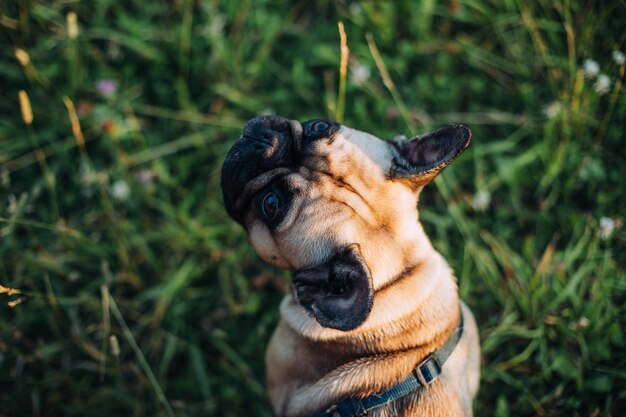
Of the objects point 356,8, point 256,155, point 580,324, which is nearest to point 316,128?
point 256,155

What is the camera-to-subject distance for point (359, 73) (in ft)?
14.3

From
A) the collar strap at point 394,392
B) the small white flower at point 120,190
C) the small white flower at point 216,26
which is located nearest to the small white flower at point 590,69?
the collar strap at point 394,392

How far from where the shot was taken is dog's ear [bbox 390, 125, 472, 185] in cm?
252

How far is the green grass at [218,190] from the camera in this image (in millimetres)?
3680

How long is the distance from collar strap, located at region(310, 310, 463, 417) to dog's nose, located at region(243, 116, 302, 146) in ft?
5.17

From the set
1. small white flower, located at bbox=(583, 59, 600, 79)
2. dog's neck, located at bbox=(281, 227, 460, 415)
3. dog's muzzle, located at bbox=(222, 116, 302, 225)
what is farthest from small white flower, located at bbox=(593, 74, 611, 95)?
dog's muzzle, located at bbox=(222, 116, 302, 225)

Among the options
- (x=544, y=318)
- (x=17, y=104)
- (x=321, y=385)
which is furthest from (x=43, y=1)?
(x=544, y=318)

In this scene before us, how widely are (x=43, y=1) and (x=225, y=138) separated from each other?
85.5 inches

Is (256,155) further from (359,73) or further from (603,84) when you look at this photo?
(603,84)

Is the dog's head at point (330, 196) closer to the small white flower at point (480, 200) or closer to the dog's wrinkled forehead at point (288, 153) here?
the dog's wrinkled forehead at point (288, 153)

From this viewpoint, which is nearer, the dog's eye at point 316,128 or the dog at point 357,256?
the dog at point 357,256

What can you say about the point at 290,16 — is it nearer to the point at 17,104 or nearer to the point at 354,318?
the point at 17,104

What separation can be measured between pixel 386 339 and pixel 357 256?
668 mm

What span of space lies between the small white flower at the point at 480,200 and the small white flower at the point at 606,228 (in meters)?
0.90
